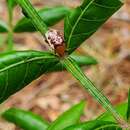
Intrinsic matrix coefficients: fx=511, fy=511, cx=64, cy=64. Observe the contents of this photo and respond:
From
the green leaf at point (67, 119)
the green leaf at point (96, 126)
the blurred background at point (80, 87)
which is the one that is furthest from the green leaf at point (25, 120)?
the blurred background at point (80, 87)

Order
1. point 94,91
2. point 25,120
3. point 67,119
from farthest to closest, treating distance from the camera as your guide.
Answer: point 25,120 → point 67,119 → point 94,91

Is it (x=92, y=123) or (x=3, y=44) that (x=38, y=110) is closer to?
(x=3, y=44)

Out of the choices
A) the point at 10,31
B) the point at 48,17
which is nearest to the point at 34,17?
the point at 48,17

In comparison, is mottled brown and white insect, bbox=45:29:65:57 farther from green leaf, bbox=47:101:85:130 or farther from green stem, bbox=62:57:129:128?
green leaf, bbox=47:101:85:130

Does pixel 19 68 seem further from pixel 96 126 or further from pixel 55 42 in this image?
pixel 96 126

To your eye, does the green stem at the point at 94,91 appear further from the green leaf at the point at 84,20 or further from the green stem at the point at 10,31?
the green stem at the point at 10,31

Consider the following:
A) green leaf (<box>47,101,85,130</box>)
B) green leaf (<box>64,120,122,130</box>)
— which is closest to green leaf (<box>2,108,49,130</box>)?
green leaf (<box>47,101,85,130</box>)
